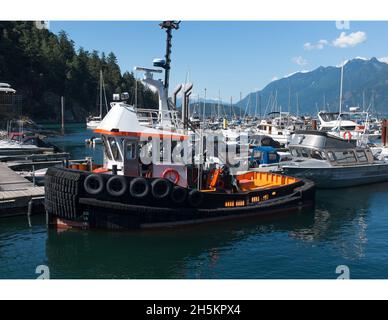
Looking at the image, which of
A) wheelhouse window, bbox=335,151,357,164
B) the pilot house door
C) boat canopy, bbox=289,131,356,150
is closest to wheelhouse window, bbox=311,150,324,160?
boat canopy, bbox=289,131,356,150

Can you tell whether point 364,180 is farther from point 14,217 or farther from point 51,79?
point 51,79

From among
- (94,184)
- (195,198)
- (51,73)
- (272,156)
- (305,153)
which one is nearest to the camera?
(94,184)

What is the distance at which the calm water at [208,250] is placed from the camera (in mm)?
10453

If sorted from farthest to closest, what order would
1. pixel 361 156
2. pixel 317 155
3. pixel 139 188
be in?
1. pixel 361 156
2. pixel 317 155
3. pixel 139 188

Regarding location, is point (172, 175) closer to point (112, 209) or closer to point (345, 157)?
point (112, 209)

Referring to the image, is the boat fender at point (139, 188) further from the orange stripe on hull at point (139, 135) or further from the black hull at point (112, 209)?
the orange stripe on hull at point (139, 135)

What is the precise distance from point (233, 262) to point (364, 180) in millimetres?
15622

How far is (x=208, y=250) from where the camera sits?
12102mm

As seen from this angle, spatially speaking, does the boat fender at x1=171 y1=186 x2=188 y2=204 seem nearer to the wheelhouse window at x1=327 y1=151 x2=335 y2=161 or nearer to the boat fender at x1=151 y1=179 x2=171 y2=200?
the boat fender at x1=151 y1=179 x2=171 y2=200

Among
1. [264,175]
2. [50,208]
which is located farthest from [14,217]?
[264,175]

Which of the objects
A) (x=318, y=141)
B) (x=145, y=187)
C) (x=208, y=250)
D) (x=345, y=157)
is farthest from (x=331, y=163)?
(x=145, y=187)

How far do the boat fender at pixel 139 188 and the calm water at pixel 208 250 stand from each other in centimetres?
132

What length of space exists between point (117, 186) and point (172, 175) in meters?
2.18

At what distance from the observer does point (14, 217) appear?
1520cm
